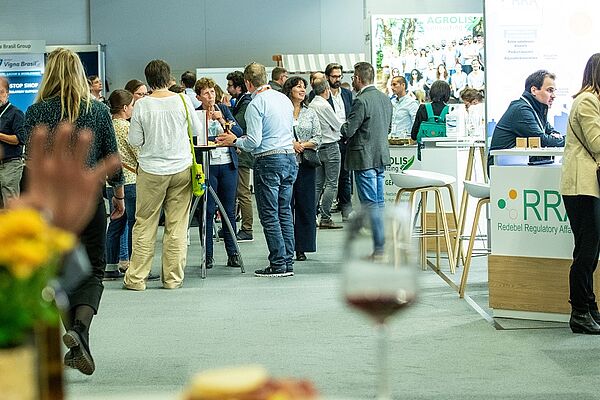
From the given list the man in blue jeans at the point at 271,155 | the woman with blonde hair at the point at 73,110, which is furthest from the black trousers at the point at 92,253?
the man in blue jeans at the point at 271,155

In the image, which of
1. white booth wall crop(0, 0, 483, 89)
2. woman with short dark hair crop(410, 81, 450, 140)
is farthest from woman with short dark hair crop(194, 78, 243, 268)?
white booth wall crop(0, 0, 483, 89)

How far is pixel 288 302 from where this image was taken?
6438 millimetres

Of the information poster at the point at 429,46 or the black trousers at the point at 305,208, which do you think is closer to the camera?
the black trousers at the point at 305,208

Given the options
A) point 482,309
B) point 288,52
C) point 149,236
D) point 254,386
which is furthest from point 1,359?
point 288,52

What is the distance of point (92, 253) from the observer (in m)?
4.32

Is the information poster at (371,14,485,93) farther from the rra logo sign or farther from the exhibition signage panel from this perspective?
the rra logo sign

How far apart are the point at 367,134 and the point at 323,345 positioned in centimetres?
338

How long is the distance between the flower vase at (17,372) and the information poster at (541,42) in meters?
6.60

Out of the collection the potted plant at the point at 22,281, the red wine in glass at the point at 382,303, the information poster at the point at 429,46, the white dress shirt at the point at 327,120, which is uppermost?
the information poster at the point at 429,46

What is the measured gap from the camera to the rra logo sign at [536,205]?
5.54 metres

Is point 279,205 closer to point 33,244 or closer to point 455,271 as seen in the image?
point 455,271

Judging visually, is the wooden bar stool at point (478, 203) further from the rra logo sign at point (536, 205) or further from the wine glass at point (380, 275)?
the wine glass at point (380, 275)

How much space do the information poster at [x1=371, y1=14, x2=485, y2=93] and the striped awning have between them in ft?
10.5

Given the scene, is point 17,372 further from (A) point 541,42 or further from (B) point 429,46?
(B) point 429,46
